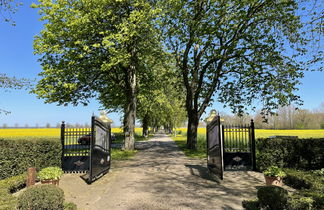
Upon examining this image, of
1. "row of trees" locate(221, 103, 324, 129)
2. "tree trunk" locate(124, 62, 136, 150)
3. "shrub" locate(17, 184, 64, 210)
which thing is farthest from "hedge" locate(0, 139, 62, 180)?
"row of trees" locate(221, 103, 324, 129)

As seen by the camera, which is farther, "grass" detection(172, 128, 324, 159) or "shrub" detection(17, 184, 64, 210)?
"grass" detection(172, 128, 324, 159)

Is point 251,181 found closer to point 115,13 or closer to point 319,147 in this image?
point 319,147

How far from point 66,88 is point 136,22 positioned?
280 inches

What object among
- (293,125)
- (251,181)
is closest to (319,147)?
(251,181)

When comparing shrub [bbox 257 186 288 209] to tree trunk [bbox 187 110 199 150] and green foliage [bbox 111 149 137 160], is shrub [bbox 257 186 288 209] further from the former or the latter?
tree trunk [bbox 187 110 199 150]

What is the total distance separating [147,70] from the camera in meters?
20.7

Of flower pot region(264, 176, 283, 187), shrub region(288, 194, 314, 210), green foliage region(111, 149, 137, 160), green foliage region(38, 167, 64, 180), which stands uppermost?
green foliage region(38, 167, 64, 180)

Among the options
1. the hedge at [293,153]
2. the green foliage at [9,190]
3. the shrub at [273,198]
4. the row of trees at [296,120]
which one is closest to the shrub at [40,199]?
the green foliage at [9,190]

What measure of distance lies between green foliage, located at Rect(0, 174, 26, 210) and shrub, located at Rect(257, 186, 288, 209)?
6.06 meters

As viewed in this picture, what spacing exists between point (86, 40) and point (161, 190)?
486 inches

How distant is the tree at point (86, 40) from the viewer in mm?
14477

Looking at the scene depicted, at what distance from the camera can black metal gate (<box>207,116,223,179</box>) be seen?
8.57 metres

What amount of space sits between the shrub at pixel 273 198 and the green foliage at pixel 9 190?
6058 mm

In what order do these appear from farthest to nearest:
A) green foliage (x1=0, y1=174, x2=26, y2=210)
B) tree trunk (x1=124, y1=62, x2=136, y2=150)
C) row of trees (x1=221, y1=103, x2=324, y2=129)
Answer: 1. row of trees (x1=221, y1=103, x2=324, y2=129)
2. tree trunk (x1=124, y1=62, x2=136, y2=150)
3. green foliage (x1=0, y1=174, x2=26, y2=210)
